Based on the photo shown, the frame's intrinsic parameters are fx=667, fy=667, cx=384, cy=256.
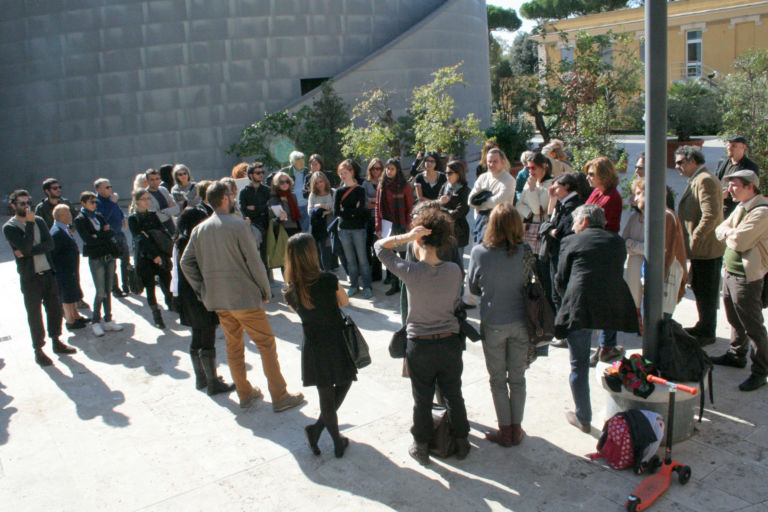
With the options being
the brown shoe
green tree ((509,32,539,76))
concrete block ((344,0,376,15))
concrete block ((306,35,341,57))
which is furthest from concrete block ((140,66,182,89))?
green tree ((509,32,539,76))

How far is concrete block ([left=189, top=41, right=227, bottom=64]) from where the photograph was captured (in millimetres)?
17573

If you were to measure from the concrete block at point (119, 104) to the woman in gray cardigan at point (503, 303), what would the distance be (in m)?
15.8

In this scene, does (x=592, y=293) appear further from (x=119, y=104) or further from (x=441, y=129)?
(x=119, y=104)

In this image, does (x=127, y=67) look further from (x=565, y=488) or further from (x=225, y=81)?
(x=565, y=488)

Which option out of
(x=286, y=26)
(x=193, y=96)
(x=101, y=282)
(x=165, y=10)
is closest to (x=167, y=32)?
(x=165, y=10)

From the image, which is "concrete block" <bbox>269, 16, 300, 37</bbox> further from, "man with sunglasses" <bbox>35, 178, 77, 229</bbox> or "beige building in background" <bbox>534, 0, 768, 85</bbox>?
"beige building in background" <bbox>534, 0, 768, 85</bbox>

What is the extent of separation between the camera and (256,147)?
16719 mm

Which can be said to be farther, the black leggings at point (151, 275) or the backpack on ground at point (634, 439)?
the black leggings at point (151, 275)

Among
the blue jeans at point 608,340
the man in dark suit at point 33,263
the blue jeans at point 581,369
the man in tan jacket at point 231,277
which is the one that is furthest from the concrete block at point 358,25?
the blue jeans at point 581,369

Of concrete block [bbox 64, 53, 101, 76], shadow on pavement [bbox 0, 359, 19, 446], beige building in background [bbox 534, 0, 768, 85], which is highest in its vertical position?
beige building in background [bbox 534, 0, 768, 85]

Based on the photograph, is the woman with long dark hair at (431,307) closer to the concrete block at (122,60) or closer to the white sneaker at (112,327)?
the white sneaker at (112,327)

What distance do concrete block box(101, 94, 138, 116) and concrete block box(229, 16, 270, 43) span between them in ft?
10.5

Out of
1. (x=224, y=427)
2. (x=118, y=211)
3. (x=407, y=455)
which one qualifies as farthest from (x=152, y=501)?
(x=118, y=211)

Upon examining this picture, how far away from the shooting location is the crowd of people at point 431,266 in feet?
14.4
